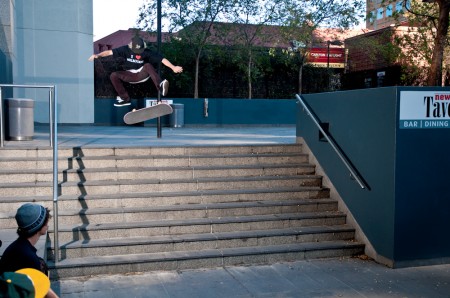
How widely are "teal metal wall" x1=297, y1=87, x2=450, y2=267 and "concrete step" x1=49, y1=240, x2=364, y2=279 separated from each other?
692 millimetres

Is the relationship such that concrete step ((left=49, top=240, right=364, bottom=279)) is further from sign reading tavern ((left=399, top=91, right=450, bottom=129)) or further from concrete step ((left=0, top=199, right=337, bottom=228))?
sign reading tavern ((left=399, top=91, right=450, bottom=129))

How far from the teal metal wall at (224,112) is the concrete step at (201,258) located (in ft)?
49.6

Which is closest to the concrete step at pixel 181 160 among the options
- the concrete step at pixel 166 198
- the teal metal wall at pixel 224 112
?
the concrete step at pixel 166 198

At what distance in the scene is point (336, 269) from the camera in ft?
22.6

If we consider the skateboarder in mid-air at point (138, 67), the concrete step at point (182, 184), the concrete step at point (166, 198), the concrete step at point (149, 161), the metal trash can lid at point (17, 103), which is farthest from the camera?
the skateboarder in mid-air at point (138, 67)

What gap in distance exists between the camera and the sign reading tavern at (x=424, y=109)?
6.98 m

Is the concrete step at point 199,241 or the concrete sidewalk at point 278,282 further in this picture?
the concrete step at point 199,241

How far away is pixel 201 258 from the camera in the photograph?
22.5ft

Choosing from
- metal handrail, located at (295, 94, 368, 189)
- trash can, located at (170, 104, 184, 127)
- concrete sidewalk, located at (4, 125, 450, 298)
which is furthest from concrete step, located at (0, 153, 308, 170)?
trash can, located at (170, 104, 184, 127)

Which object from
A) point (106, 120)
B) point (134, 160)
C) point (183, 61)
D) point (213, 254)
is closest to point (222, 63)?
point (183, 61)

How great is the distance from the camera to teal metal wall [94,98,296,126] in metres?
22.3

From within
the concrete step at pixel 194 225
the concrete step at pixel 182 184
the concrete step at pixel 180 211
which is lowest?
the concrete step at pixel 194 225

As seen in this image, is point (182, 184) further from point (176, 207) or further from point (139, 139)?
point (139, 139)

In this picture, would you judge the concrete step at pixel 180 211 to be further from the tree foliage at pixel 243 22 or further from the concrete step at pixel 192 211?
the tree foliage at pixel 243 22
